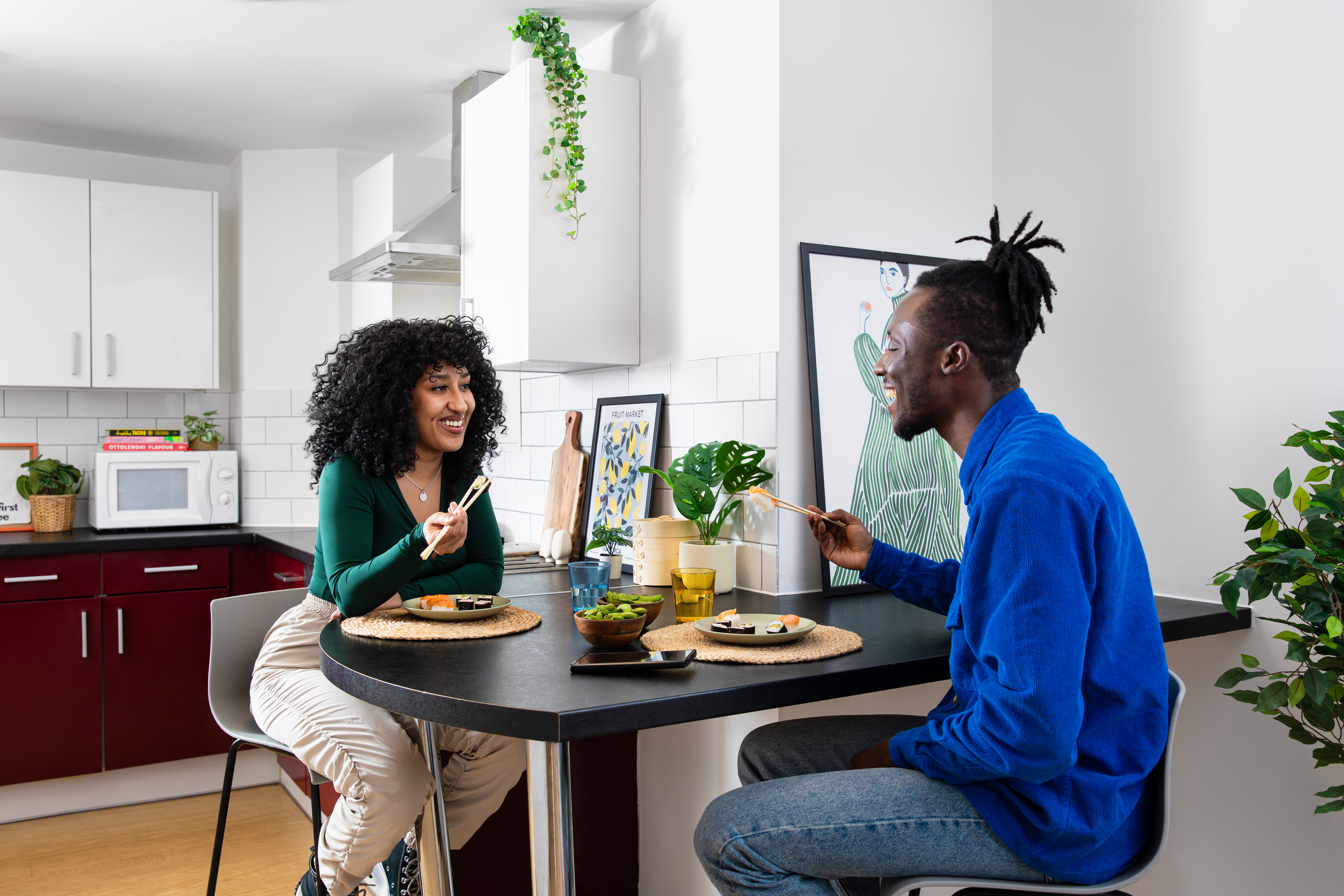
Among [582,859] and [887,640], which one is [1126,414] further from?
[582,859]

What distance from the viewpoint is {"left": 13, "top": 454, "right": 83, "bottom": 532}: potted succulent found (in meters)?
3.64

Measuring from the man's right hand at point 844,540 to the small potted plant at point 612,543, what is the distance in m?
0.65

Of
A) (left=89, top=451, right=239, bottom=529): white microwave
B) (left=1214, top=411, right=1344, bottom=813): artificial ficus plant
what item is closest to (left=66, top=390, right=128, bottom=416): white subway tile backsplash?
(left=89, top=451, right=239, bottom=529): white microwave

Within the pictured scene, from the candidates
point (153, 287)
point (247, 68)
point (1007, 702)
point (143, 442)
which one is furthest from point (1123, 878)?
point (153, 287)

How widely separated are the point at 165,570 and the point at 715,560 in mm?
2361

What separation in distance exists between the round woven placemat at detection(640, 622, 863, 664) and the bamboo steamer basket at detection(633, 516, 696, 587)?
503 mm

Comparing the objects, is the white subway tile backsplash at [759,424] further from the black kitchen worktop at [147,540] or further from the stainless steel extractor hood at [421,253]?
the black kitchen worktop at [147,540]

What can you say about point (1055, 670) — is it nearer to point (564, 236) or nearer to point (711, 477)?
point (711, 477)

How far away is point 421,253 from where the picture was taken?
2.84 m

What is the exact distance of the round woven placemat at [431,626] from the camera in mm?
1637

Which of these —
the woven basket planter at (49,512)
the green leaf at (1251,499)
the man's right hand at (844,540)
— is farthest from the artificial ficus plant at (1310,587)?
the woven basket planter at (49,512)

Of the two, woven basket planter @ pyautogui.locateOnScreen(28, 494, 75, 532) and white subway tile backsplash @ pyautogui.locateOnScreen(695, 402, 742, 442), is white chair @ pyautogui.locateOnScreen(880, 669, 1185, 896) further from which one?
woven basket planter @ pyautogui.locateOnScreen(28, 494, 75, 532)

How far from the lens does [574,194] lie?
247 centimetres

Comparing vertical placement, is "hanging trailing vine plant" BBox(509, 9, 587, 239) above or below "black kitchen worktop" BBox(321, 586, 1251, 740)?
above
